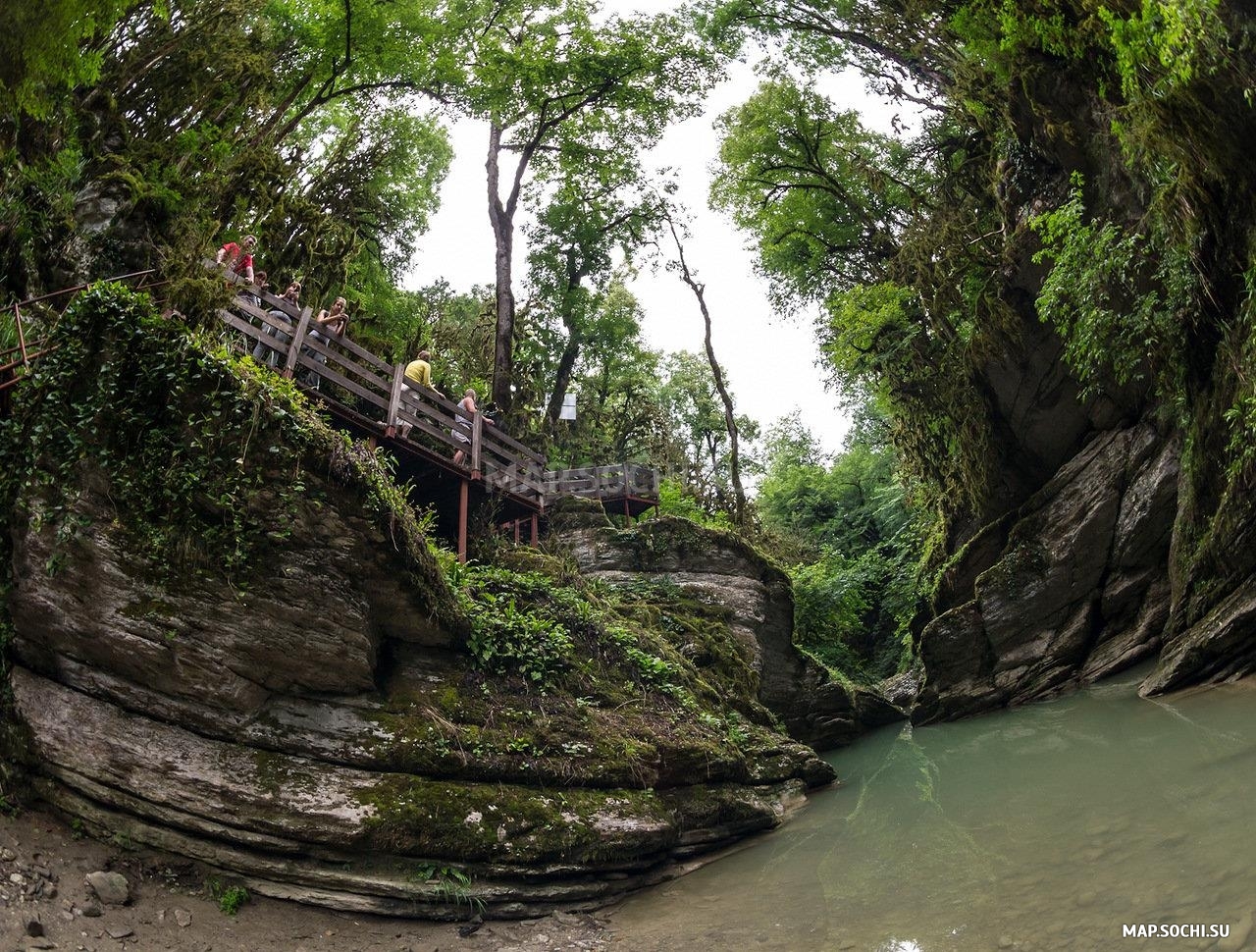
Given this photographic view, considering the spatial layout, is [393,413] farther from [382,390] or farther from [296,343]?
[296,343]

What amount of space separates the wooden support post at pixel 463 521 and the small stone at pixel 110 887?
6767 mm

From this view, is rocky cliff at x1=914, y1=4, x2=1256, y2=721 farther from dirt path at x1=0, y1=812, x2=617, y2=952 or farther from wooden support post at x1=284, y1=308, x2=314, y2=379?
wooden support post at x1=284, y1=308, x2=314, y2=379

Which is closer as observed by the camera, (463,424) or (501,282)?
(463,424)

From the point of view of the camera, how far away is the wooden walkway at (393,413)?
1017 centimetres

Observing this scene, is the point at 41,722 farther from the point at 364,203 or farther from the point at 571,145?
the point at 571,145

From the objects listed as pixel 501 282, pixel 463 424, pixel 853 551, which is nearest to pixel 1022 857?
pixel 463 424

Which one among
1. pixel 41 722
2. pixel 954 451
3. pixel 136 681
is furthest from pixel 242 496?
pixel 954 451

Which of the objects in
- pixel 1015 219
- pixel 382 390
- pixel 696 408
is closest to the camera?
pixel 382 390

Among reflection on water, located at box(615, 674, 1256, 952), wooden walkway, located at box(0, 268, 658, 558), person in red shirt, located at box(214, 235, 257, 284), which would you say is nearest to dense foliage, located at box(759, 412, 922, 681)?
wooden walkway, located at box(0, 268, 658, 558)

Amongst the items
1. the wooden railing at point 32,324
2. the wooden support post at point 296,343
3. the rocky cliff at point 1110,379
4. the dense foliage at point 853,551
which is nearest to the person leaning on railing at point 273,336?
the wooden support post at point 296,343

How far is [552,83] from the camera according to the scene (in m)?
18.3

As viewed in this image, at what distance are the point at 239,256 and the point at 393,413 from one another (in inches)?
116

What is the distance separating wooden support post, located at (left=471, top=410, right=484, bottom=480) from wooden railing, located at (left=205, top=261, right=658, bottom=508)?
0.05ft

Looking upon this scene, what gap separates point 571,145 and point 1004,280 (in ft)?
36.8
